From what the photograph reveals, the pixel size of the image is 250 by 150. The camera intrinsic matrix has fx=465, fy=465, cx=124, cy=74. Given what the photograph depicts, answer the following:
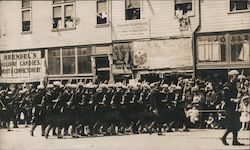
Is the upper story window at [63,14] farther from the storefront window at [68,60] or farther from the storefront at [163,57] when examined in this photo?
the storefront at [163,57]

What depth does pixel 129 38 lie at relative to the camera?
4.47 meters

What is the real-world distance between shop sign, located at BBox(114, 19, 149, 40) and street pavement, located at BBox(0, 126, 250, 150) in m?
1.06

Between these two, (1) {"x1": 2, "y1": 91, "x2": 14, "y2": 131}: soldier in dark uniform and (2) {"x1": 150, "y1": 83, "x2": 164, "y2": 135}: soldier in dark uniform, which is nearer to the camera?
(2) {"x1": 150, "y1": 83, "x2": 164, "y2": 135}: soldier in dark uniform

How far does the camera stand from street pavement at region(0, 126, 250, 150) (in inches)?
174

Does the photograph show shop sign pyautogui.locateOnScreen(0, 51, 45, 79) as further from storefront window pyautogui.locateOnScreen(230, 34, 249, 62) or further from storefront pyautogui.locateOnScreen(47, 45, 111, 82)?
storefront window pyautogui.locateOnScreen(230, 34, 249, 62)

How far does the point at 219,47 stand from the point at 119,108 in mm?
1291

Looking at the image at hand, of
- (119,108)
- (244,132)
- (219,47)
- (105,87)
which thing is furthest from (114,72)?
(244,132)

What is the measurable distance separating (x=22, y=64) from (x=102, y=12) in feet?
3.25

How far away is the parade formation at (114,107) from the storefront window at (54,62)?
14 centimetres

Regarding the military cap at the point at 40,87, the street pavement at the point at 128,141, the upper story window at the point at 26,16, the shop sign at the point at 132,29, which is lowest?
the street pavement at the point at 128,141

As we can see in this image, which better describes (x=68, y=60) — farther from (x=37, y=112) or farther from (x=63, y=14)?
(x=37, y=112)

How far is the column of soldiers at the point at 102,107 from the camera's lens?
4.87 metres

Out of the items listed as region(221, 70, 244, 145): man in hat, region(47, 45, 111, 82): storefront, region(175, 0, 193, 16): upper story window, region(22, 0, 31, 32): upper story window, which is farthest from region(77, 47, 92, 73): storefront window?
region(221, 70, 244, 145): man in hat

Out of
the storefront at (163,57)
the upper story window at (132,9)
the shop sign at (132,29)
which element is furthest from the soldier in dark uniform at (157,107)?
the upper story window at (132,9)
